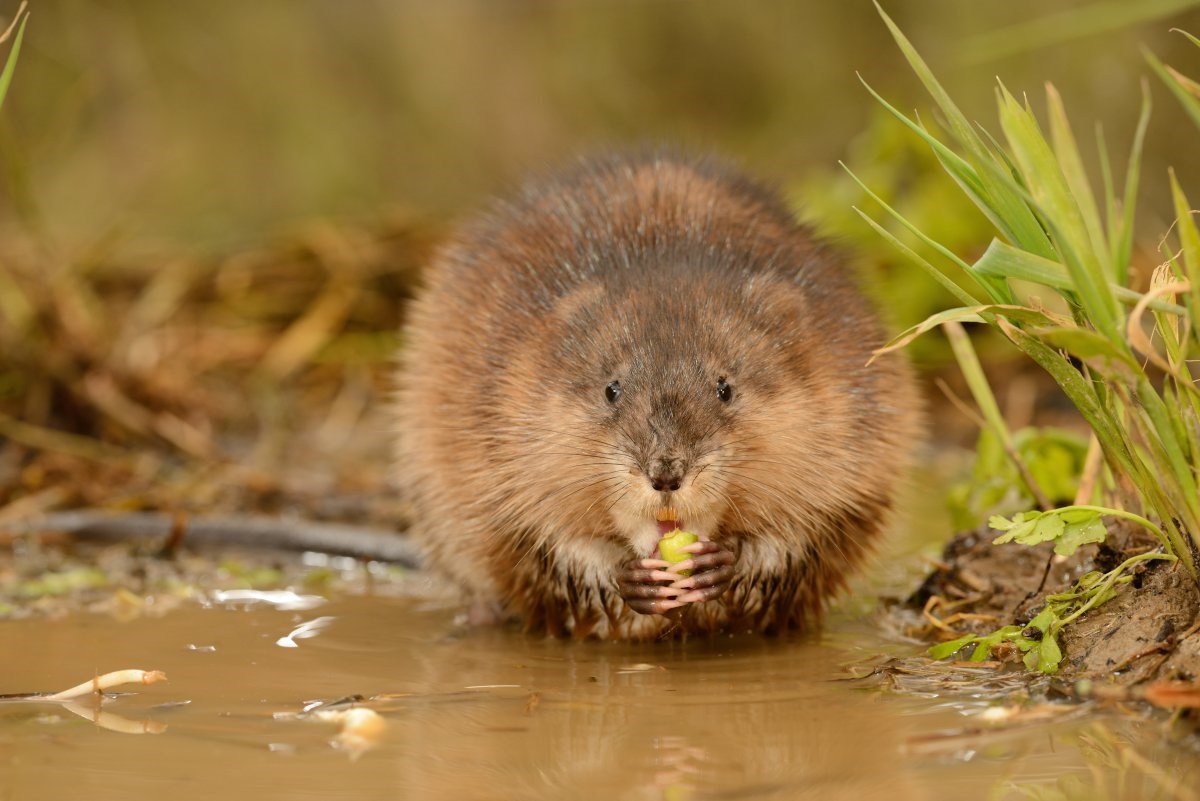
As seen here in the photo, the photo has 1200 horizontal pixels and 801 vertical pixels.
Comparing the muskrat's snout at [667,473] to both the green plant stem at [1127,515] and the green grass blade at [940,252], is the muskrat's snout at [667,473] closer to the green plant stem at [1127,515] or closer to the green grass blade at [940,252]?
the green grass blade at [940,252]

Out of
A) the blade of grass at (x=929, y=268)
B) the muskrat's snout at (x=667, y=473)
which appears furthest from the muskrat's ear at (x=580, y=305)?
the blade of grass at (x=929, y=268)

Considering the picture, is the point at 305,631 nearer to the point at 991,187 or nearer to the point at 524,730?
the point at 524,730

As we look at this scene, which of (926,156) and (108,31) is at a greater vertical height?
(108,31)

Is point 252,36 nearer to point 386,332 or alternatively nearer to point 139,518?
point 386,332

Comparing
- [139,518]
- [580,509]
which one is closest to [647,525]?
[580,509]

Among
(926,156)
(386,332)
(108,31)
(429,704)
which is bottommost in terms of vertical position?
(429,704)

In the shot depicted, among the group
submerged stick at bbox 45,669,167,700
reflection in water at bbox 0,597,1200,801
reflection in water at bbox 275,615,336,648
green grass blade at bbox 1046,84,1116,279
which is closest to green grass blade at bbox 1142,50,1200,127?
green grass blade at bbox 1046,84,1116,279
